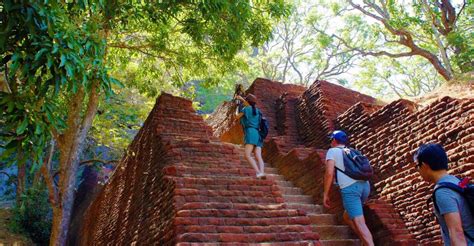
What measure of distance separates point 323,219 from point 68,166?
461 cm

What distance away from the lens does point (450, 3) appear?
10578mm

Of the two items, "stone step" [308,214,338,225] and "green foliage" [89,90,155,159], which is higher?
"green foliage" [89,90,155,159]

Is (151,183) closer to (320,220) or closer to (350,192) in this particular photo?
(320,220)

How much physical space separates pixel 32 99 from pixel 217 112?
8539 millimetres

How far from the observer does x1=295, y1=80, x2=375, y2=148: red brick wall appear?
8719 millimetres

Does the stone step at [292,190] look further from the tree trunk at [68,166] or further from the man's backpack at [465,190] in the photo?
the man's backpack at [465,190]

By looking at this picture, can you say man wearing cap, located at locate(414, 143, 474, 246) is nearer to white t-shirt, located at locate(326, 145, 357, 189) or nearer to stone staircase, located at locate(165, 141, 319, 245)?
stone staircase, located at locate(165, 141, 319, 245)

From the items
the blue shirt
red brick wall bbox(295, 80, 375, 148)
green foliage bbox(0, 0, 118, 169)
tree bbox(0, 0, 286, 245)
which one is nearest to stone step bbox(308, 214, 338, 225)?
red brick wall bbox(295, 80, 375, 148)

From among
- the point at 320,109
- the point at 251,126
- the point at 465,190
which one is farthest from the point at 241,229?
the point at 320,109

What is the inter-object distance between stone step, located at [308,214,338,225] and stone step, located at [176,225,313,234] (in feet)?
4.80

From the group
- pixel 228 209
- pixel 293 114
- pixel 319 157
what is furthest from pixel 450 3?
pixel 228 209

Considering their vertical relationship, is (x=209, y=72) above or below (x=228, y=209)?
above

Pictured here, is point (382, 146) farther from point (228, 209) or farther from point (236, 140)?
point (236, 140)

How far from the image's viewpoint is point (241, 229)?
155 inches
